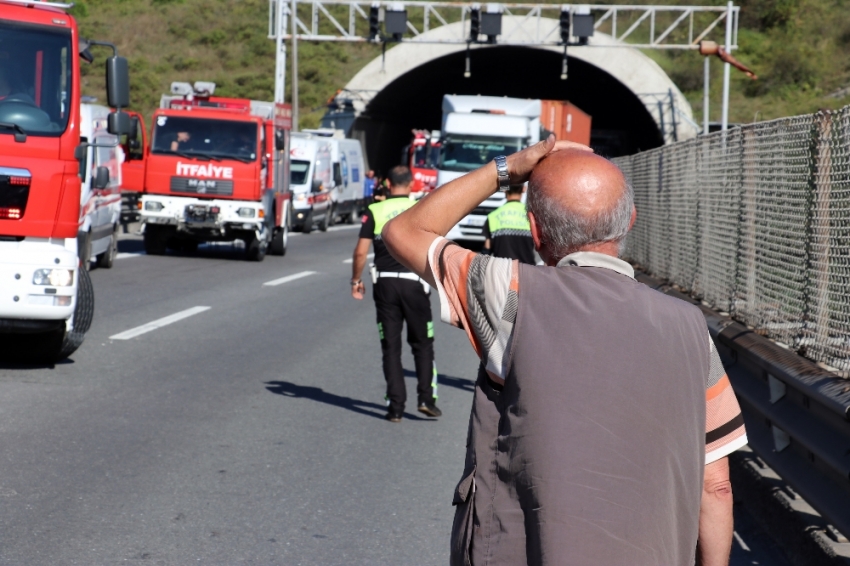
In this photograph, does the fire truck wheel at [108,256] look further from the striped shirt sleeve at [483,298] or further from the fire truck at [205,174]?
the striped shirt sleeve at [483,298]

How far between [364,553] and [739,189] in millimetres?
4448

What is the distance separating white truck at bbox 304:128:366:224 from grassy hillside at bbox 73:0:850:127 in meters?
12.2

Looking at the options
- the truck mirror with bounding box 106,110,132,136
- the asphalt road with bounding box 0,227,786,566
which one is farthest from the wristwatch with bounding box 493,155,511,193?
the truck mirror with bounding box 106,110,132,136

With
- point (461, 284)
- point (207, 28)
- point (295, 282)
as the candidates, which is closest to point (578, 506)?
point (461, 284)

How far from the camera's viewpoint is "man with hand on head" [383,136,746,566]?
92.4 inches

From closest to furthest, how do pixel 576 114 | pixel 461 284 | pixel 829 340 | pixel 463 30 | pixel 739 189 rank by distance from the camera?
pixel 461 284 → pixel 829 340 → pixel 739 189 → pixel 576 114 → pixel 463 30

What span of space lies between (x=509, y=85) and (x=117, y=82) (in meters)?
48.7

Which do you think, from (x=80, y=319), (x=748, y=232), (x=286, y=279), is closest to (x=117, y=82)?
(x=80, y=319)

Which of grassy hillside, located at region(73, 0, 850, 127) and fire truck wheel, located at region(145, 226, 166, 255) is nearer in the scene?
fire truck wheel, located at region(145, 226, 166, 255)

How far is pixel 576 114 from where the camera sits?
3675 cm

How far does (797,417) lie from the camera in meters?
5.28

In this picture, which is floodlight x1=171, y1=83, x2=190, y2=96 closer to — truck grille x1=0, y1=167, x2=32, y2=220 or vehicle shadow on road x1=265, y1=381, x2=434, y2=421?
truck grille x1=0, y1=167, x2=32, y2=220

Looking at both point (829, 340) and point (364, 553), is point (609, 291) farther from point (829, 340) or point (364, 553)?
point (829, 340)

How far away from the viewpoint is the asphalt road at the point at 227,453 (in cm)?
528
